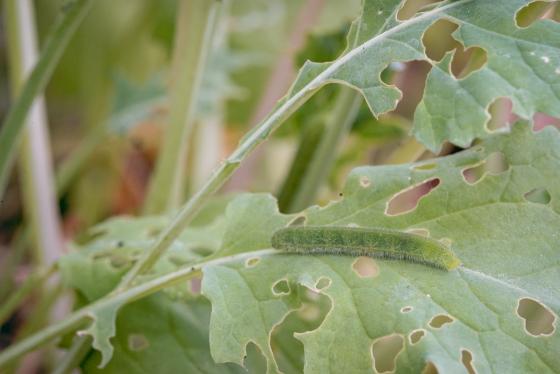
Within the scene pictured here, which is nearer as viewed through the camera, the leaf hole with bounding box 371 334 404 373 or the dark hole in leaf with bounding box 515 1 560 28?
the dark hole in leaf with bounding box 515 1 560 28

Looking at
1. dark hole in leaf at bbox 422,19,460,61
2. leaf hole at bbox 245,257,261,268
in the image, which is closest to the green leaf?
leaf hole at bbox 245,257,261,268

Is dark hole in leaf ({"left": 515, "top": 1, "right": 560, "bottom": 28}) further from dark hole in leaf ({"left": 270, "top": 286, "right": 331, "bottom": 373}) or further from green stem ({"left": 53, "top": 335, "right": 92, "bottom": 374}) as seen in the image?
green stem ({"left": 53, "top": 335, "right": 92, "bottom": 374})

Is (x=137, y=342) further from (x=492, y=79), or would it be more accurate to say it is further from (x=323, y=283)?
(x=492, y=79)

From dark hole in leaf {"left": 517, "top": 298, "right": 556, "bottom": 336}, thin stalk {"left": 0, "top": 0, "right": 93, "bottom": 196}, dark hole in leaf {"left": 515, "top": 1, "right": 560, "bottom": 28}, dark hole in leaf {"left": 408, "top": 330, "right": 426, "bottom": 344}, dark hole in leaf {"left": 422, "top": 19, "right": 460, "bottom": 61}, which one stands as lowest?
dark hole in leaf {"left": 422, "top": 19, "right": 460, "bottom": 61}

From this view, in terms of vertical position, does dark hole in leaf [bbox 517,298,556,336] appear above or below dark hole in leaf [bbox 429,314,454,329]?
below

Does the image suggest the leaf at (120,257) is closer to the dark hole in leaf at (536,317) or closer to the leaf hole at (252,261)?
the leaf hole at (252,261)

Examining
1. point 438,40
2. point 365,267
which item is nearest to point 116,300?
point 365,267

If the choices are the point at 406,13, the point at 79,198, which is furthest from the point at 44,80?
the point at 79,198

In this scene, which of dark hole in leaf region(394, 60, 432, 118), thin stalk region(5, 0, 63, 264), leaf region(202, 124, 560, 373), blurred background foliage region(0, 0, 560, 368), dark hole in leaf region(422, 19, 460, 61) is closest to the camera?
leaf region(202, 124, 560, 373)

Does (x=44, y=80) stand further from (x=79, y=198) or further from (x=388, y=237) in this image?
(x=79, y=198)
